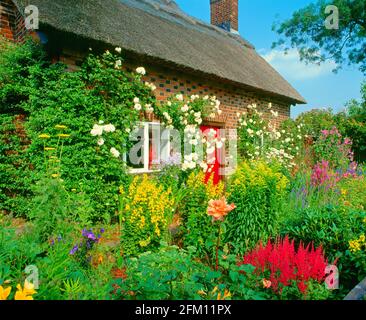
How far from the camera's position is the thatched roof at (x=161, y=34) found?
5480 millimetres

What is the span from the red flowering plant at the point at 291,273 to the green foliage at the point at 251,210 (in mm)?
783

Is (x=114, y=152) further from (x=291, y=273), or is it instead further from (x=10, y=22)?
(x=10, y=22)

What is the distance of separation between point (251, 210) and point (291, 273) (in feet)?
3.64

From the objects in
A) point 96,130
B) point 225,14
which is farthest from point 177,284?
point 225,14

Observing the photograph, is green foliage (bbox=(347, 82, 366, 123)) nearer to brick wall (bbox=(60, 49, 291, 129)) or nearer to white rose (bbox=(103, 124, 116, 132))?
brick wall (bbox=(60, 49, 291, 129))

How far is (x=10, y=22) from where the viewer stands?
659 centimetres

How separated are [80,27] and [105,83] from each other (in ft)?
3.10

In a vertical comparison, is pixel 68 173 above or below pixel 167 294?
above

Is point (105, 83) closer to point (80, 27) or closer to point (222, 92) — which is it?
point (80, 27)

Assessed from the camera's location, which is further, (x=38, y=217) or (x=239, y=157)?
(x=239, y=157)

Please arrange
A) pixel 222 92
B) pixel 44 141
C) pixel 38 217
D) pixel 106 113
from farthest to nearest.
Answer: pixel 222 92 < pixel 106 113 < pixel 44 141 < pixel 38 217
